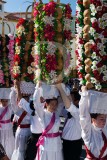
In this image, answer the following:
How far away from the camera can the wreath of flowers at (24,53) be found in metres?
5.78

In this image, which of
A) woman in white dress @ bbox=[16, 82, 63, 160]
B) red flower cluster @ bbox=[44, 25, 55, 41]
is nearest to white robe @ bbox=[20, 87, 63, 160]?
woman in white dress @ bbox=[16, 82, 63, 160]

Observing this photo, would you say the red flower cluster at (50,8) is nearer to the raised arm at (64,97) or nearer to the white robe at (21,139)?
the raised arm at (64,97)

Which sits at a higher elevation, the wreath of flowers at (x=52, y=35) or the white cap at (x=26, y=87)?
the wreath of flowers at (x=52, y=35)

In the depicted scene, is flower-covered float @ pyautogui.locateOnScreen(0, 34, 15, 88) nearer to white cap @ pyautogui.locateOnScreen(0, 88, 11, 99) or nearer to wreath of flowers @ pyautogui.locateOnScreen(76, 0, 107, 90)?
white cap @ pyautogui.locateOnScreen(0, 88, 11, 99)

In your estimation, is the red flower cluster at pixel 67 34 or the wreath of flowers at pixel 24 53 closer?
the red flower cluster at pixel 67 34

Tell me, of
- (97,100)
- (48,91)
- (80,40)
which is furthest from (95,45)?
(48,91)

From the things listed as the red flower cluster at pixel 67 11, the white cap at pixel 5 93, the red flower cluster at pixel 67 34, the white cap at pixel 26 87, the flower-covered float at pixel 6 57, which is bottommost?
the white cap at pixel 5 93

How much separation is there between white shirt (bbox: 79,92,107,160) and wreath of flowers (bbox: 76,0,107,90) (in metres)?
0.25

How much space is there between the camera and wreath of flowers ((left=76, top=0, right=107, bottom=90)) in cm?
393

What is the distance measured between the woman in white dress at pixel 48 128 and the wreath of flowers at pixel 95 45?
98 cm

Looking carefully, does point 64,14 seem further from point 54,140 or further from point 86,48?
point 54,140

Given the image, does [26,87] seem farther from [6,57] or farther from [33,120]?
[6,57]

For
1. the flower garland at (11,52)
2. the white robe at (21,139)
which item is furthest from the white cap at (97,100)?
the flower garland at (11,52)

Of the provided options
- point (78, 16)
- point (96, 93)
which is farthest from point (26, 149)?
point (78, 16)
